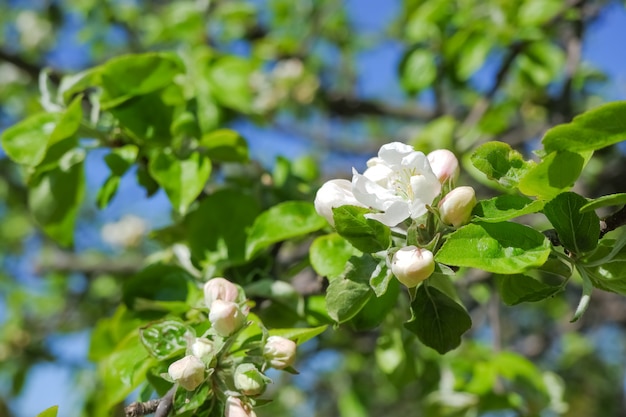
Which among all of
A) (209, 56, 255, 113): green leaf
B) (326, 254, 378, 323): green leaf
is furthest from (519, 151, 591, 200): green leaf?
(209, 56, 255, 113): green leaf

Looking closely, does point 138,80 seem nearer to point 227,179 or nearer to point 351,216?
point 227,179

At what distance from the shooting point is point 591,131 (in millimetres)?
780

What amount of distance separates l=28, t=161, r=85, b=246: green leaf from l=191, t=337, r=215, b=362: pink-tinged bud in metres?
0.60

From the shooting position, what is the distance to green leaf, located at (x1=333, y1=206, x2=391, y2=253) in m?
0.86

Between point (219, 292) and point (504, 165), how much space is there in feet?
1.40

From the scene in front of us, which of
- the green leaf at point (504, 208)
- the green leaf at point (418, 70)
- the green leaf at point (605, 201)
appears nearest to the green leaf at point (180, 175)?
the green leaf at point (504, 208)

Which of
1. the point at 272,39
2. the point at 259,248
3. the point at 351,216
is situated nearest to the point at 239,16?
the point at 272,39

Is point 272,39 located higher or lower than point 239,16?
lower

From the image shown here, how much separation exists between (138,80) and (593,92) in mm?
2466

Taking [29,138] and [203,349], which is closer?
[203,349]

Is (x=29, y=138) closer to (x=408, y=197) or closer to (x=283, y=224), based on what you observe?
(x=283, y=224)

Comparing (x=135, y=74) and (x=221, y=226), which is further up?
(x=135, y=74)

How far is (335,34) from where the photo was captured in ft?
12.2

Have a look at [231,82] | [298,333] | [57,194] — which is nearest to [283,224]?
[298,333]
